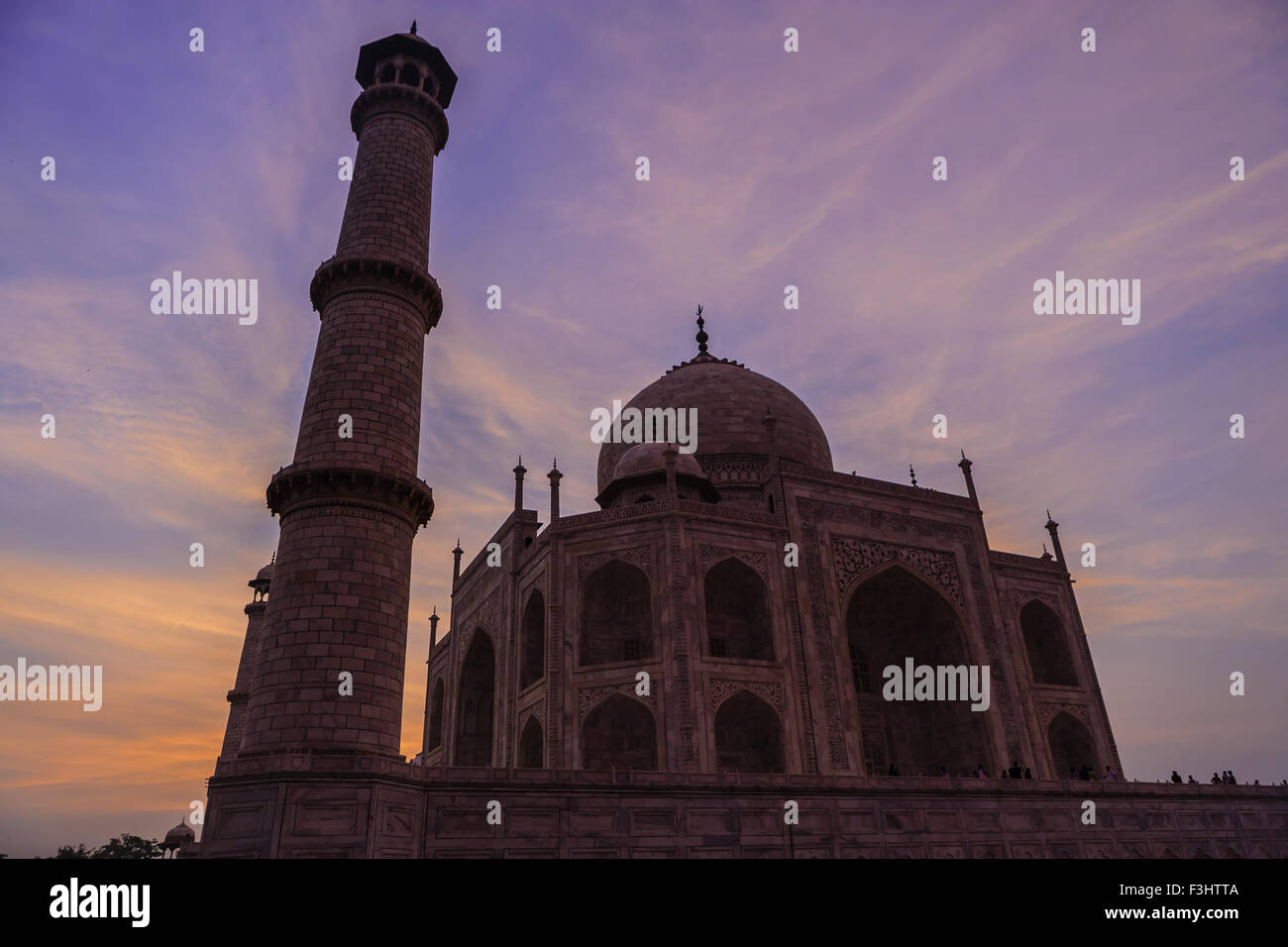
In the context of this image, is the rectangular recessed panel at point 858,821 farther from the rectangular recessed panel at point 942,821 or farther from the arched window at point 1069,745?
the arched window at point 1069,745

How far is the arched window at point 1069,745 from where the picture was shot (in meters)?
25.1

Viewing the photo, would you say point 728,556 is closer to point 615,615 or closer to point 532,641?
point 615,615

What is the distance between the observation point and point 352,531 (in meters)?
11.4

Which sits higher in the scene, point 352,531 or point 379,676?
point 352,531

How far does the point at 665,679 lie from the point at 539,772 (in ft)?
26.1

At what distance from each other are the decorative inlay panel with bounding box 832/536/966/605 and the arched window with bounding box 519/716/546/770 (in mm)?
8887

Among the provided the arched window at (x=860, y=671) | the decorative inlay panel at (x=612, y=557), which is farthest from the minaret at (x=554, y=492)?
the arched window at (x=860, y=671)

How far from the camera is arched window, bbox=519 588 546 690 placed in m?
22.6

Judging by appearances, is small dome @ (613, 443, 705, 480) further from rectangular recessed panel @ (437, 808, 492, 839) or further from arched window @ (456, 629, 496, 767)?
rectangular recessed panel @ (437, 808, 492, 839)

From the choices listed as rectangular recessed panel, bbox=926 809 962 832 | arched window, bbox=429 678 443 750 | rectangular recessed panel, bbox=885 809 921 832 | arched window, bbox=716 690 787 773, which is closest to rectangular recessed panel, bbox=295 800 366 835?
rectangular recessed panel, bbox=885 809 921 832
